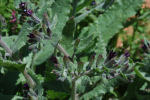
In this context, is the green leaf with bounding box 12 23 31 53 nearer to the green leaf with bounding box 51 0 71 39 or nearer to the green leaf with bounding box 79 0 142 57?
the green leaf with bounding box 51 0 71 39

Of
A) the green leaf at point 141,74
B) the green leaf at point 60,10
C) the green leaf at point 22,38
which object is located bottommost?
the green leaf at point 141,74

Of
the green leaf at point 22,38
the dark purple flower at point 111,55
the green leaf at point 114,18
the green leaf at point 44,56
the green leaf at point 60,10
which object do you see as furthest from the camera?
the green leaf at point 114,18

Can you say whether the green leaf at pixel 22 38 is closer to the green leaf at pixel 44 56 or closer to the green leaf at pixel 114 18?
the green leaf at pixel 44 56

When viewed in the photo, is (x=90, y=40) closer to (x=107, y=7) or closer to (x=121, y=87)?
(x=107, y=7)

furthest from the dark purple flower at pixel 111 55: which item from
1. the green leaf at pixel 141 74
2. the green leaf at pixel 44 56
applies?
the green leaf at pixel 44 56

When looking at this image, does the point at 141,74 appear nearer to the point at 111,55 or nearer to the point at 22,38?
the point at 111,55

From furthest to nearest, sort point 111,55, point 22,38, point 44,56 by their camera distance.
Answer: point 44,56
point 22,38
point 111,55

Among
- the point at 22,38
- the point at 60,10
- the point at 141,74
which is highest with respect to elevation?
the point at 60,10

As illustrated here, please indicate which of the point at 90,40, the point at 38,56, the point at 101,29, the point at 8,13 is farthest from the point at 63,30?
the point at 8,13

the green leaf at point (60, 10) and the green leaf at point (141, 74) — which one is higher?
the green leaf at point (60, 10)

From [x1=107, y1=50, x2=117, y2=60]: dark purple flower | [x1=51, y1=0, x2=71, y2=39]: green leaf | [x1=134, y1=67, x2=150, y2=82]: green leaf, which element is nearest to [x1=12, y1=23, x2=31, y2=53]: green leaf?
[x1=51, y1=0, x2=71, y2=39]: green leaf

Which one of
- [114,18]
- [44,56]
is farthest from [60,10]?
[114,18]
